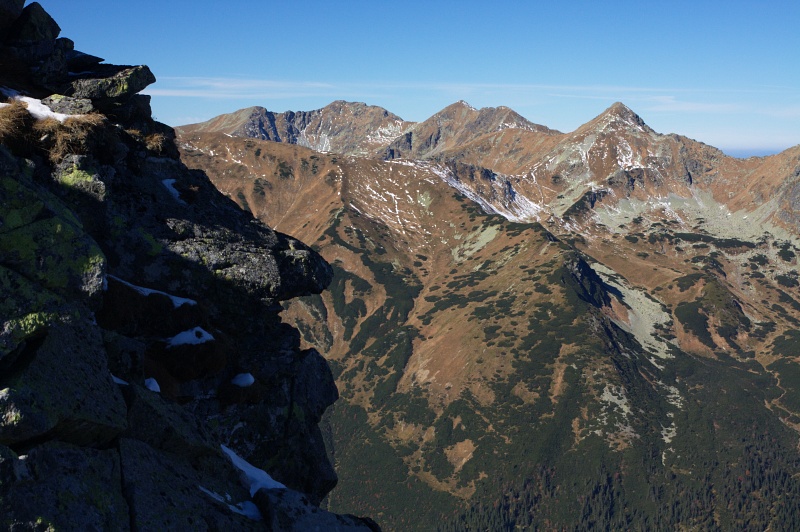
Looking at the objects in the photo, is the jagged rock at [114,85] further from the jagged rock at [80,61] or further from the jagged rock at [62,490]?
the jagged rock at [62,490]

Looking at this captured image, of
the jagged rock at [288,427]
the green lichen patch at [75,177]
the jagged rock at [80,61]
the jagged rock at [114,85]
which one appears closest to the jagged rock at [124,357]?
the jagged rock at [288,427]

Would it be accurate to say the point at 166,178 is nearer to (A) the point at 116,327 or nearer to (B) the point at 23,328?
(A) the point at 116,327

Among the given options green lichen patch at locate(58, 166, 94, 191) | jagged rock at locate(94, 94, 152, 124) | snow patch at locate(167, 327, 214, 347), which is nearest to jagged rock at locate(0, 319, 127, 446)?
snow patch at locate(167, 327, 214, 347)

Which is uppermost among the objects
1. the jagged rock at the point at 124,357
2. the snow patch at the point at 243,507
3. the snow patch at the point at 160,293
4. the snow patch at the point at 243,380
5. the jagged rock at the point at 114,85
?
the jagged rock at the point at 114,85

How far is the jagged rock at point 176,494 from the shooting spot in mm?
14156

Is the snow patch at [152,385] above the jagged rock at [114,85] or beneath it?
beneath

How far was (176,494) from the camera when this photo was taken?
50.1 ft

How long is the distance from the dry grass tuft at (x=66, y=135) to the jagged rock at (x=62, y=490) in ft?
40.9

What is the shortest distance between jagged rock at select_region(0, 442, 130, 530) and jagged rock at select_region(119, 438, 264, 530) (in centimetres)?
40

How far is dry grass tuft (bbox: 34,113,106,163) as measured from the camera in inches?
846

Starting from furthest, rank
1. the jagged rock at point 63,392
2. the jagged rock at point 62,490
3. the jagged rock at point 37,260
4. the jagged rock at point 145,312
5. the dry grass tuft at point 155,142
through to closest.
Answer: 1. the dry grass tuft at point 155,142
2. the jagged rock at point 145,312
3. the jagged rock at point 37,260
4. the jagged rock at point 63,392
5. the jagged rock at point 62,490

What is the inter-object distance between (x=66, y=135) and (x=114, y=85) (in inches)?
302

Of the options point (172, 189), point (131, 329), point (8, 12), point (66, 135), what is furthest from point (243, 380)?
point (8, 12)

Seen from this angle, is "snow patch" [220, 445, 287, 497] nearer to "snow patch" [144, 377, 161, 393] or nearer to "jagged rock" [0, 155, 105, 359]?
"snow patch" [144, 377, 161, 393]
